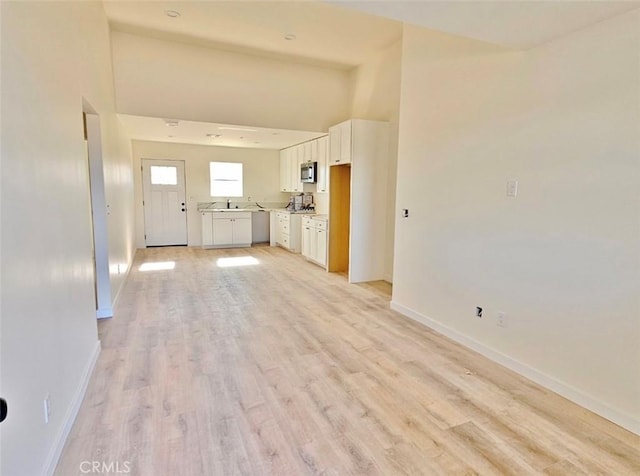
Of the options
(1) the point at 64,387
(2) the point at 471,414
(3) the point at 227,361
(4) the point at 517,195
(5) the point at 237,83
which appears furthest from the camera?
(5) the point at 237,83

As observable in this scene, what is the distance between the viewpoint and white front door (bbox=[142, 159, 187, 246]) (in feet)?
26.4

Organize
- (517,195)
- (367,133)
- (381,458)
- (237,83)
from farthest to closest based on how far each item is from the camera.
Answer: (237,83), (367,133), (517,195), (381,458)

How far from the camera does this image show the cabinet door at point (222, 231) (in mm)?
8094

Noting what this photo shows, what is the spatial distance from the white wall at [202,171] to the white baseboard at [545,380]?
6141mm

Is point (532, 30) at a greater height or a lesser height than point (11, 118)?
greater

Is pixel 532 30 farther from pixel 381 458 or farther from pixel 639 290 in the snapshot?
pixel 381 458

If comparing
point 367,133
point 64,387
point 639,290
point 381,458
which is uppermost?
point 367,133

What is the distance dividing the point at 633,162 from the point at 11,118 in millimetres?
3110

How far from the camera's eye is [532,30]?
2258mm

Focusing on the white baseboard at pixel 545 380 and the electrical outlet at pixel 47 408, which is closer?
the electrical outlet at pixel 47 408

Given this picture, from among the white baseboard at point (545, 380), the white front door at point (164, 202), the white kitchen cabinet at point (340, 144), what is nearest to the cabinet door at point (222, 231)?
the white front door at point (164, 202)

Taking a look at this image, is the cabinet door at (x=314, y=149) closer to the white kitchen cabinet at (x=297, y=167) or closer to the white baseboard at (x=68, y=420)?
the white kitchen cabinet at (x=297, y=167)

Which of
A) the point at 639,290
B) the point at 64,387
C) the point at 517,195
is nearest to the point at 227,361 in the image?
the point at 64,387

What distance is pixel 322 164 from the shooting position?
6.41 m
